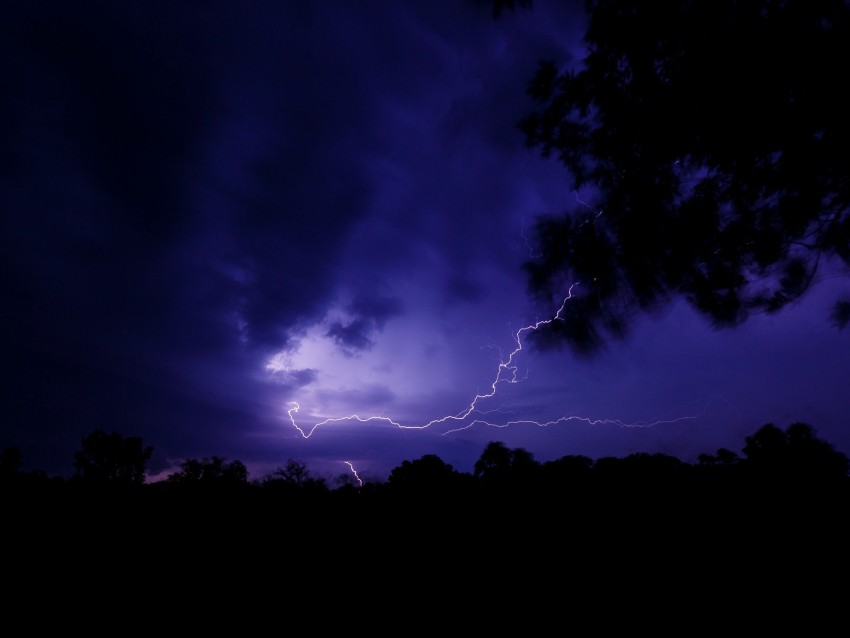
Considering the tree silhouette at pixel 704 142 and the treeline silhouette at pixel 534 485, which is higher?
the tree silhouette at pixel 704 142

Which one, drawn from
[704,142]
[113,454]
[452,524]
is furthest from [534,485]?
[113,454]

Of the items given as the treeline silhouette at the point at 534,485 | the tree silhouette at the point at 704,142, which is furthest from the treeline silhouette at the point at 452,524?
the tree silhouette at the point at 704,142

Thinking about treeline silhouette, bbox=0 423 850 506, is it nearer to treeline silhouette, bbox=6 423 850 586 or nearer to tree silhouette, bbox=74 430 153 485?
treeline silhouette, bbox=6 423 850 586

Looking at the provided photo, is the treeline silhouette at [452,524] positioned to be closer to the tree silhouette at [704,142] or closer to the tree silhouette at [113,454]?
the tree silhouette at [704,142]

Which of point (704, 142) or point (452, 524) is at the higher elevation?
point (704, 142)

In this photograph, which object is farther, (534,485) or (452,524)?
(534,485)

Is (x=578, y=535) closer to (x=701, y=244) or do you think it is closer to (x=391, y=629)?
(x=391, y=629)

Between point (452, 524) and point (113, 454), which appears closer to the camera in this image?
point (452, 524)

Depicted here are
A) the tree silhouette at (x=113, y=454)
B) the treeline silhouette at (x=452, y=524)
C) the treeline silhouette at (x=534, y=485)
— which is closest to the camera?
the treeline silhouette at (x=452, y=524)

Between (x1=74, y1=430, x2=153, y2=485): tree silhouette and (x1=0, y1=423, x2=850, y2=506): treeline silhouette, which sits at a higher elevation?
(x1=74, y1=430, x2=153, y2=485): tree silhouette

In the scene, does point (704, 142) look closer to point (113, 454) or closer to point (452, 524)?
point (452, 524)

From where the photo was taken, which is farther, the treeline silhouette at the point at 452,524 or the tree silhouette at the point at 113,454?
the tree silhouette at the point at 113,454

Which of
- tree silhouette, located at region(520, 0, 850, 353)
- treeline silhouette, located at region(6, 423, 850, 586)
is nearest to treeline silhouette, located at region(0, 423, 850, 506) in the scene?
treeline silhouette, located at region(6, 423, 850, 586)

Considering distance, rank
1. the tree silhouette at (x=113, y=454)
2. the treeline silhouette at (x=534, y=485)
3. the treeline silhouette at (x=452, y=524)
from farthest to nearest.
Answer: the tree silhouette at (x=113, y=454), the treeline silhouette at (x=534, y=485), the treeline silhouette at (x=452, y=524)
